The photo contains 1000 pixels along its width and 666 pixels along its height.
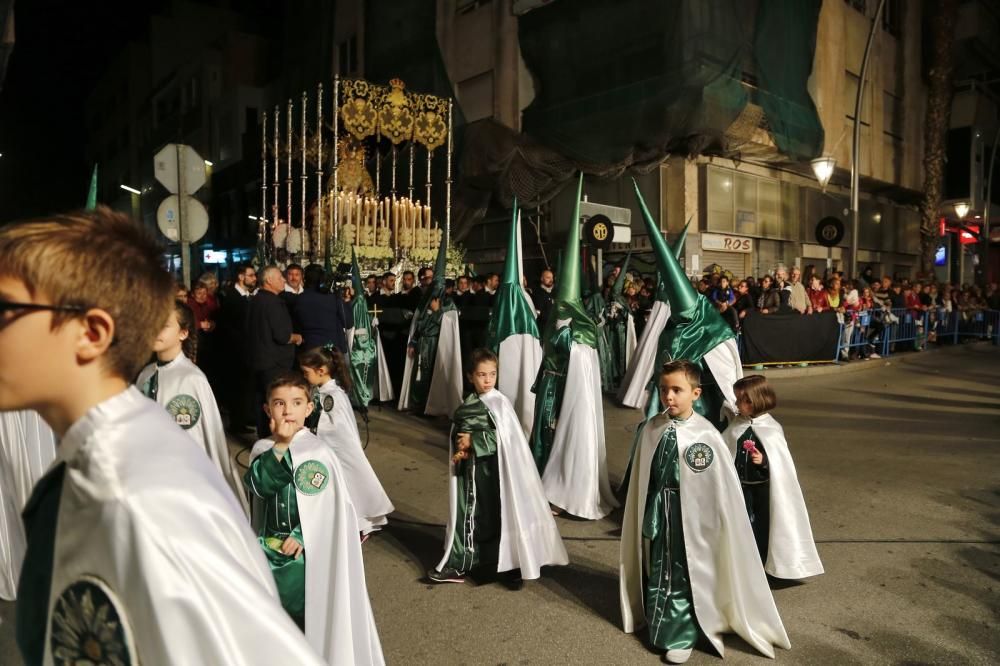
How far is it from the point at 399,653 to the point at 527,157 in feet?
50.6

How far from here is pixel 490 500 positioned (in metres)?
4.43

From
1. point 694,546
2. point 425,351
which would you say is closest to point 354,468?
point 694,546

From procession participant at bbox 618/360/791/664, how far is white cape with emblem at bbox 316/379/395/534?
2314 millimetres

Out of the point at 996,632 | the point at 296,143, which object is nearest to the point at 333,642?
the point at 996,632

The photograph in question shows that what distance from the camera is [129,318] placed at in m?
1.20

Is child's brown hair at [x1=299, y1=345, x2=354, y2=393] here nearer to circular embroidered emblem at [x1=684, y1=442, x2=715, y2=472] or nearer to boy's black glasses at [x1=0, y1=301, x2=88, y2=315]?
circular embroidered emblem at [x1=684, y1=442, x2=715, y2=472]

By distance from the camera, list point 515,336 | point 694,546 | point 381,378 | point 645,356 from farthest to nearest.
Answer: point 381,378 < point 645,356 < point 515,336 < point 694,546

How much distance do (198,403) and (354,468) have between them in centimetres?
145

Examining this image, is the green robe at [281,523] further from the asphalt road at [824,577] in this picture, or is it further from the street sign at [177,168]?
the street sign at [177,168]

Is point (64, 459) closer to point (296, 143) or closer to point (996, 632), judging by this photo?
point (996, 632)

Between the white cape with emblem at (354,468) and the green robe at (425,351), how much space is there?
Answer: 5.17m

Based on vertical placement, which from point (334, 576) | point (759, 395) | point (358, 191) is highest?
point (358, 191)

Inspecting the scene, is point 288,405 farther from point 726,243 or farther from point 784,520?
point 726,243

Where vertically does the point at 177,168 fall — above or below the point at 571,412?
above
